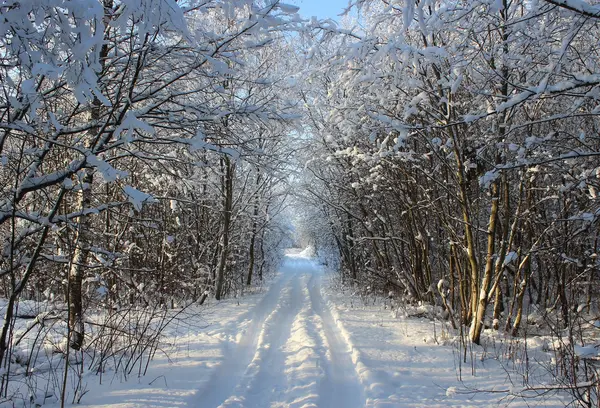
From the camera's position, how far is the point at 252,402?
3.81 meters

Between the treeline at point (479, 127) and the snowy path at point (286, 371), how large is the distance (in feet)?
7.77

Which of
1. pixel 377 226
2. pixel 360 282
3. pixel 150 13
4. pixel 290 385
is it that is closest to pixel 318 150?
pixel 377 226

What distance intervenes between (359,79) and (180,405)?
163 inches

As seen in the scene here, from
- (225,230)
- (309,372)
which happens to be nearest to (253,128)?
(309,372)

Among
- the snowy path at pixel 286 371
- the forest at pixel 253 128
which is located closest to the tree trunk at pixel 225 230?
the forest at pixel 253 128

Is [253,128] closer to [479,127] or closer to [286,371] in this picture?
[286,371]

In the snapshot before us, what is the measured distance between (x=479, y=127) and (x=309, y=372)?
18.5ft

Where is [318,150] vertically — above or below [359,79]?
above

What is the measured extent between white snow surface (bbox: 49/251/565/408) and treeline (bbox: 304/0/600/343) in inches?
47.5

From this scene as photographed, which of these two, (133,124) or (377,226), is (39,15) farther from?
(377,226)

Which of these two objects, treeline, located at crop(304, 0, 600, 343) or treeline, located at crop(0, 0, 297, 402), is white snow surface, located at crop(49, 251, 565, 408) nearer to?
treeline, located at crop(0, 0, 297, 402)

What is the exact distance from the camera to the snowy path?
3857 millimetres

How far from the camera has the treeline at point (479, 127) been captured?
11.4ft

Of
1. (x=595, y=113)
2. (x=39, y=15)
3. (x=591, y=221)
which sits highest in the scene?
(x=39, y=15)
